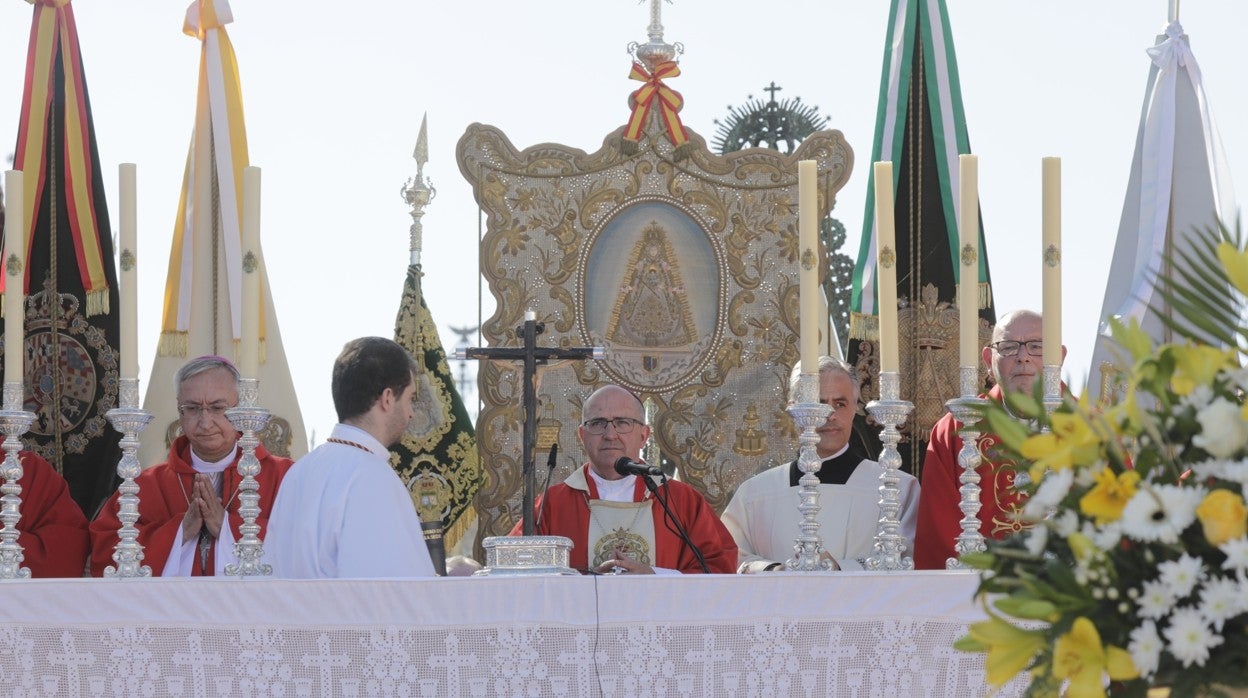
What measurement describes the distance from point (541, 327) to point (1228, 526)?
318cm

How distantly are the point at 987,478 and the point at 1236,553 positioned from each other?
3.60 metres

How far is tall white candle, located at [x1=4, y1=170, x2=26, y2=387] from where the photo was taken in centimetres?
534

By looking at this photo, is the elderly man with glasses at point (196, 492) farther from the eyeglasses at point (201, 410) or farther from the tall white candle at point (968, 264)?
the tall white candle at point (968, 264)

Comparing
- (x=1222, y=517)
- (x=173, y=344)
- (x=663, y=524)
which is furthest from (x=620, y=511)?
(x=1222, y=517)

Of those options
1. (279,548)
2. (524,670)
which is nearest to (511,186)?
(279,548)

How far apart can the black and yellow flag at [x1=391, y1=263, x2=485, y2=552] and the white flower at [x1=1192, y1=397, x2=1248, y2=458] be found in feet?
16.2

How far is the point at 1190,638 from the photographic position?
262cm

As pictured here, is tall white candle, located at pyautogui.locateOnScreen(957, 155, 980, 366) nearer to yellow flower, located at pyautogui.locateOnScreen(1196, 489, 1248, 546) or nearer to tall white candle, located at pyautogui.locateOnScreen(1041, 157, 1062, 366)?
tall white candle, located at pyautogui.locateOnScreen(1041, 157, 1062, 366)

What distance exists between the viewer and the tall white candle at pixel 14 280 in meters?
5.34

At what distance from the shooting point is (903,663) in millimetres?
4836

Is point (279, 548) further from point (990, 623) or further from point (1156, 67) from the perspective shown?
point (1156, 67)

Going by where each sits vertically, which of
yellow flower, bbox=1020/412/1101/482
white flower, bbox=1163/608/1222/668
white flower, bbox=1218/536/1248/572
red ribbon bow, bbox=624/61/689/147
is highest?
red ribbon bow, bbox=624/61/689/147

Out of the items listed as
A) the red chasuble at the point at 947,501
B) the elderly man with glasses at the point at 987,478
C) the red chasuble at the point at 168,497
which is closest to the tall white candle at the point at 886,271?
the elderly man with glasses at the point at 987,478

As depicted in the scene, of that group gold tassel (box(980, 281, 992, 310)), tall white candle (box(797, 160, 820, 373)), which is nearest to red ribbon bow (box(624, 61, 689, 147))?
gold tassel (box(980, 281, 992, 310))
